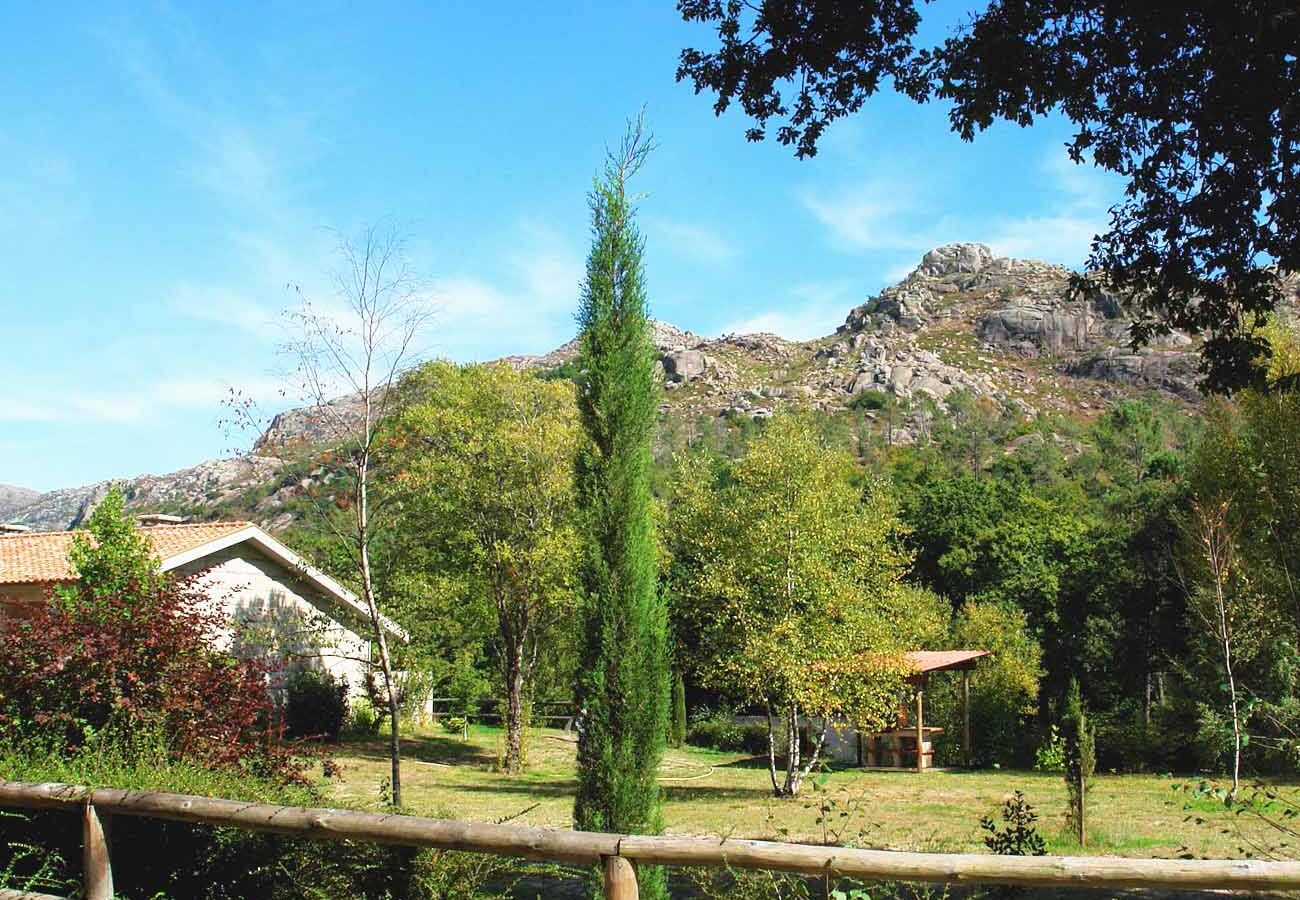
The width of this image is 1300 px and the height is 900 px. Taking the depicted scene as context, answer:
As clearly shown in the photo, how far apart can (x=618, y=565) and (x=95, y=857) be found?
361 cm

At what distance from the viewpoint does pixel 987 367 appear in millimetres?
137500

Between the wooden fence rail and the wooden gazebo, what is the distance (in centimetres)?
2061

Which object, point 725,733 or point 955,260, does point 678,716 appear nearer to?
point 725,733

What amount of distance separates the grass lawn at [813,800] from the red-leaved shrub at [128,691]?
1.10 metres

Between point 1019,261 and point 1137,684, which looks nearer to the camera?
point 1137,684

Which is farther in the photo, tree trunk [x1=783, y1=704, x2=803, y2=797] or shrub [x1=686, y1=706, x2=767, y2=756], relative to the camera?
shrub [x1=686, y1=706, x2=767, y2=756]

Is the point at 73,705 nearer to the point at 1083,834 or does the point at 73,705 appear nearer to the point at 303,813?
the point at 303,813

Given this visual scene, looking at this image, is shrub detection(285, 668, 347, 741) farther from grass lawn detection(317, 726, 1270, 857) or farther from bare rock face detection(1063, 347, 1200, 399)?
bare rock face detection(1063, 347, 1200, 399)

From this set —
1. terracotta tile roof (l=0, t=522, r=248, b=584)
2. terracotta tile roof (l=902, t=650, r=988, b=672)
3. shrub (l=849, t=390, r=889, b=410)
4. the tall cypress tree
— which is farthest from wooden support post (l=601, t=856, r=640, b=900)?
shrub (l=849, t=390, r=889, b=410)

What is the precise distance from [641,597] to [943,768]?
70.5ft

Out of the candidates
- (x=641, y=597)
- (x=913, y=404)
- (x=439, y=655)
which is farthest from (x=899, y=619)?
(x=913, y=404)

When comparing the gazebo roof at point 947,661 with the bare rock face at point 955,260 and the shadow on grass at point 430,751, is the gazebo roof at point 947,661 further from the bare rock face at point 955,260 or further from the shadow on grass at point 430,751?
the bare rock face at point 955,260

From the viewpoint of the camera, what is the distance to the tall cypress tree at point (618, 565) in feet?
22.7

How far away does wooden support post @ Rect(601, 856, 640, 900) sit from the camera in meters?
4.12
